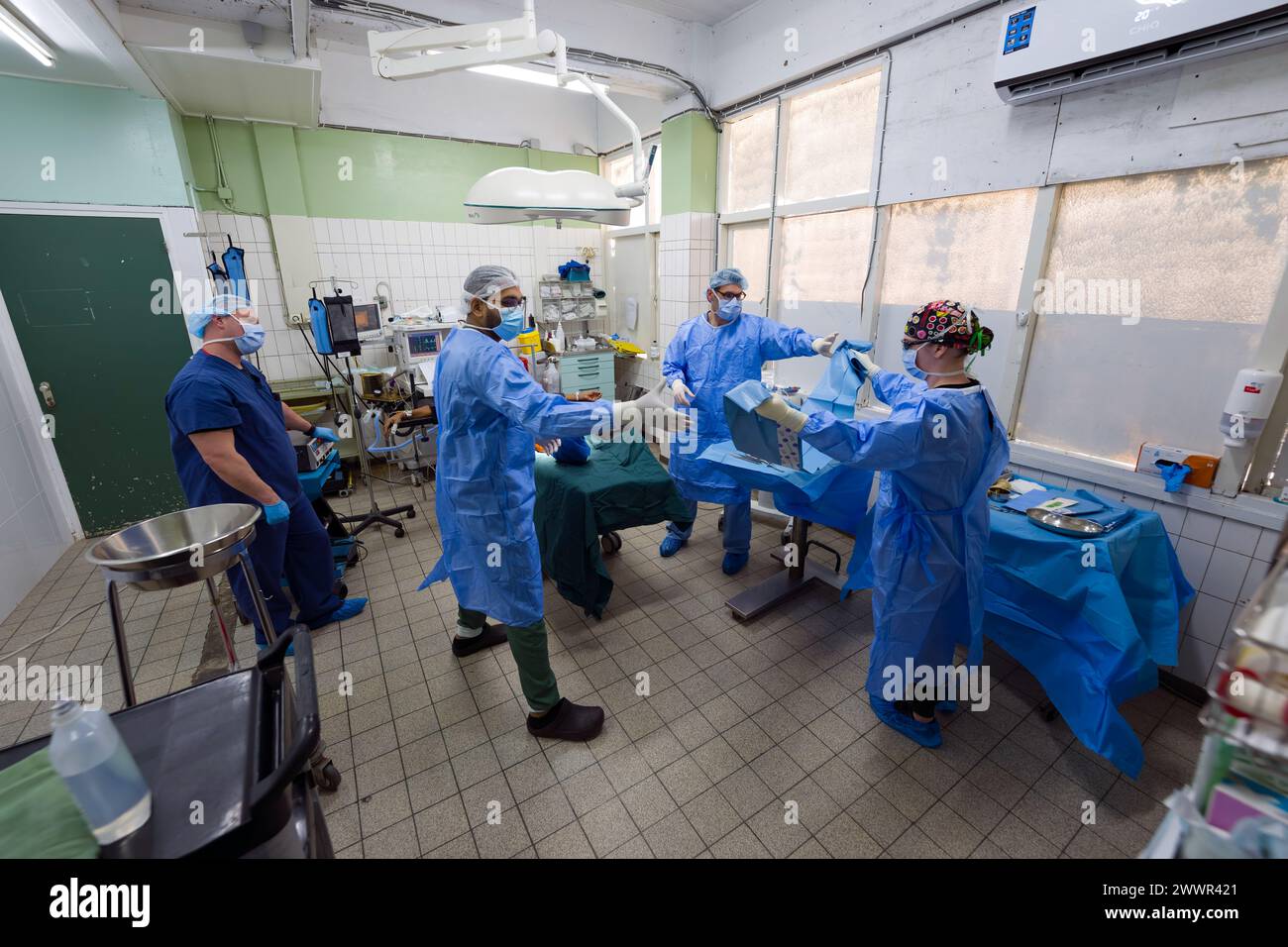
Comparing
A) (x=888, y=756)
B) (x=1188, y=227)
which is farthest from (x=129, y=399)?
(x=1188, y=227)

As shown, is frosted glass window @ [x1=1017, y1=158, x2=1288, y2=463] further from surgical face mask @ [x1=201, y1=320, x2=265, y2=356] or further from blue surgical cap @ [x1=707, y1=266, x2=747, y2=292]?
surgical face mask @ [x1=201, y1=320, x2=265, y2=356]

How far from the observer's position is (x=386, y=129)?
4.91 meters

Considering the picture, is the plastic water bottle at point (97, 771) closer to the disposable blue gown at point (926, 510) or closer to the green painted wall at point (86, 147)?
the disposable blue gown at point (926, 510)

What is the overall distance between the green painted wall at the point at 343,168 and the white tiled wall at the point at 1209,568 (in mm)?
5662

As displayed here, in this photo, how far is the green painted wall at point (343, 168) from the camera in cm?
434

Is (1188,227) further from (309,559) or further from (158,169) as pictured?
(158,169)

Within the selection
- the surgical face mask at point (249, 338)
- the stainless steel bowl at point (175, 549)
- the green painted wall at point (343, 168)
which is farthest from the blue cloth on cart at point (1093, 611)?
the green painted wall at point (343, 168)

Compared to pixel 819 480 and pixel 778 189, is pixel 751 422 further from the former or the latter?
pixel 778 189

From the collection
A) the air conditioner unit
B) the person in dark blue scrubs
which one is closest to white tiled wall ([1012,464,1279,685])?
the air conditioner unit

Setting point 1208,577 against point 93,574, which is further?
point 93,574

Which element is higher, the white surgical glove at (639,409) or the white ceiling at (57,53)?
the white ceiling at (57,53)

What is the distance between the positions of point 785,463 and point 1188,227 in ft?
6.26

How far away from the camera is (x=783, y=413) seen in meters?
1.85

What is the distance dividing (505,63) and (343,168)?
123 inches
